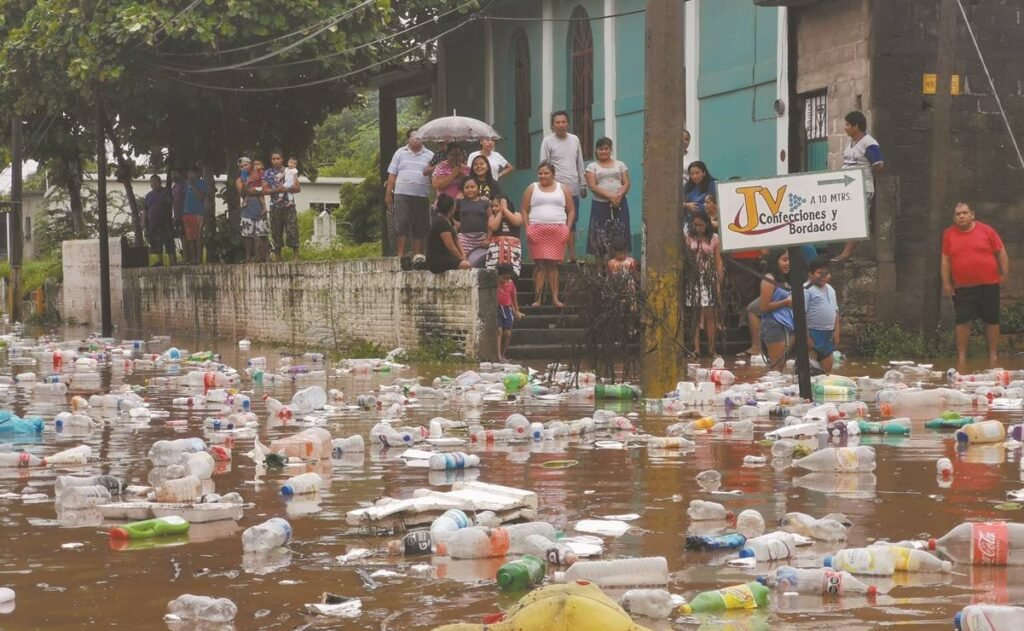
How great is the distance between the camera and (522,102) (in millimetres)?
30266

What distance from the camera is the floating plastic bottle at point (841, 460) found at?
850cm

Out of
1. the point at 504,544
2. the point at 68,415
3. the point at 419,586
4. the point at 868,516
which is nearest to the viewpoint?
the point at 419,586

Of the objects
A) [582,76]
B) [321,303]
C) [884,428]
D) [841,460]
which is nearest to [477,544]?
[841,460]

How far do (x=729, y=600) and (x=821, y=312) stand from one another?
32.9 feet

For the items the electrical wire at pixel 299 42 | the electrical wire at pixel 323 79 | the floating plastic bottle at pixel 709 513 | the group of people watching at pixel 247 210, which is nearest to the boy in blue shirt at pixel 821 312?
the floating plastic bottle at pixel 709 513

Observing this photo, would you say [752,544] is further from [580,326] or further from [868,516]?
[580,326]

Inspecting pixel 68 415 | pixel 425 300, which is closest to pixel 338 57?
pixel 425 300

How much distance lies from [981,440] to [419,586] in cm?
501

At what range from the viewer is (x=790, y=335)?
52.3 feet

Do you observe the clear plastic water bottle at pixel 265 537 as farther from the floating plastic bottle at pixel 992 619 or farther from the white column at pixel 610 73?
the white column at pixel 610 73

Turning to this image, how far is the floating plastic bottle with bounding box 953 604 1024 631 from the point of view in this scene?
4656 millimetres

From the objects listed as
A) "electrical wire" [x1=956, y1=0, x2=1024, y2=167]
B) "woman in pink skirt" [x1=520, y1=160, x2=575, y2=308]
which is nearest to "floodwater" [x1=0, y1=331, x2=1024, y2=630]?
"woman in pink skirt" [x1=520, y1=160, x2=575, y2=308]

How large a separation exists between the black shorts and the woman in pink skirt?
4404 millimetres

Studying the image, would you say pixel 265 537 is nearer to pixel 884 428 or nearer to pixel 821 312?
pixel 884 428
